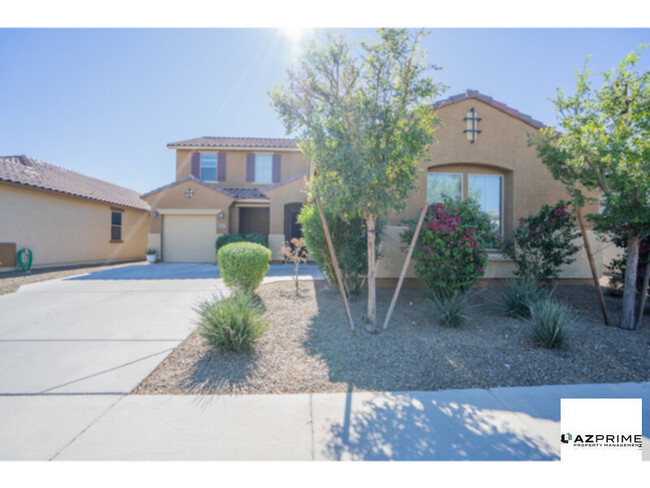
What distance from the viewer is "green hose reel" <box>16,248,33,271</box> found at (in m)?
10.9

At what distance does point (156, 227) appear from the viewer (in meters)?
15.0

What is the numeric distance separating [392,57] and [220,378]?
4708 millimetres

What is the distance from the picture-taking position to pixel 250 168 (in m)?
17.2

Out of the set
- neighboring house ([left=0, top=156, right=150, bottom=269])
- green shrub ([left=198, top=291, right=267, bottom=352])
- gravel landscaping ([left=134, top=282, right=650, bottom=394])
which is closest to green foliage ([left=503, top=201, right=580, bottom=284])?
gravel landscaping ([left=134, top=282, right=650, bottom=394])

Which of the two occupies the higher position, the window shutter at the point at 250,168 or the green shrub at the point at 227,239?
the window shutter at the point at 250,168

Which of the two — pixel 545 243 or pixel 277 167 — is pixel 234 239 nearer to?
pixel 277 167

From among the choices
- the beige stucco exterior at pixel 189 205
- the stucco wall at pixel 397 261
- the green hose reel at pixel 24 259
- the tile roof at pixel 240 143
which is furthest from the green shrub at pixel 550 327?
the green hose reel at pixel 24 259

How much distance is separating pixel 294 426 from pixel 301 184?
1281cm

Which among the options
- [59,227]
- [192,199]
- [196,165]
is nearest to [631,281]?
[192,199]

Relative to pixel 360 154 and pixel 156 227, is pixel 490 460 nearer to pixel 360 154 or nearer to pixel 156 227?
pixel 360 154

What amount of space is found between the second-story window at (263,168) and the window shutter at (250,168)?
0.56ft

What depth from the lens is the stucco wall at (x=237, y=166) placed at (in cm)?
1717

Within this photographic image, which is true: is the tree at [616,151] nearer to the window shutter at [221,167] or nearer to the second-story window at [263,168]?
the second-story window at [263,168]

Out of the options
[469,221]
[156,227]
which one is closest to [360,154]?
[469,221]
